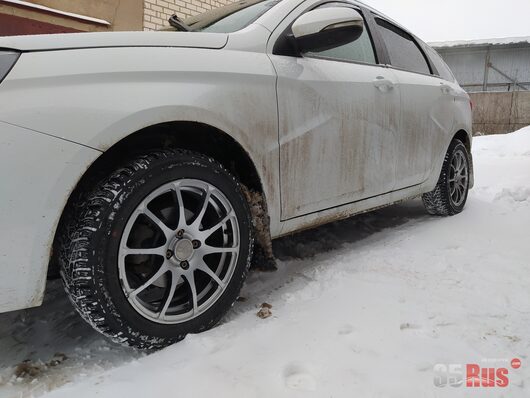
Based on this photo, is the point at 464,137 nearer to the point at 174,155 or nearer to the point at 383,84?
the point at 383,84

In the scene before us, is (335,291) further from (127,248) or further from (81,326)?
(81,326)

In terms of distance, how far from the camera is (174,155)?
5.17 ft

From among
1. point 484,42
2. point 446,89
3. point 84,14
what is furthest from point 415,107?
point 484,42

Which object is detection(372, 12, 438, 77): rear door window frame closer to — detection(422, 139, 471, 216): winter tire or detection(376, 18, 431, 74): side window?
detection(376, 18, 431, 74): side window

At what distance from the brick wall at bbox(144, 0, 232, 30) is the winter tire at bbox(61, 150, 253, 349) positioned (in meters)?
4.51

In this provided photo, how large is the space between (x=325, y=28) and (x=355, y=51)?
700mm

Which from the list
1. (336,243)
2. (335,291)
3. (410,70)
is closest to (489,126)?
Answer: (410,70)

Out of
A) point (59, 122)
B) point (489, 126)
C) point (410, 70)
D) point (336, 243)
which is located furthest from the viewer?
point (489, 126)

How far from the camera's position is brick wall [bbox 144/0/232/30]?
18.4 feet

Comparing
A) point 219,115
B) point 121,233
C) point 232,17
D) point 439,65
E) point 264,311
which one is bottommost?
point 264,311

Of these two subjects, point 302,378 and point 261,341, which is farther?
point 261,341

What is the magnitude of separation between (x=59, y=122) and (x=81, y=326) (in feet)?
3.20

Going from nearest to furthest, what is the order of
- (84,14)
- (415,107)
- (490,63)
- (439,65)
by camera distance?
(415,107) < (439,65) < (84,14) < (490,63)

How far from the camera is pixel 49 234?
1322 millimetres
